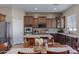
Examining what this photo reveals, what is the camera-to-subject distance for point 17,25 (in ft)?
26.2

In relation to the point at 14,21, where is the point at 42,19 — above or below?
above

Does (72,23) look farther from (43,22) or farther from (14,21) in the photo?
(14,21)

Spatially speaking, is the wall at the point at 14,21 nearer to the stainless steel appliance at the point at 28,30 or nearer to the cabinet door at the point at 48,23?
the stainless steel appliance at the point at 28,30

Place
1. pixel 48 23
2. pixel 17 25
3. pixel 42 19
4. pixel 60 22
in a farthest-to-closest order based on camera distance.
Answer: pixel 48 23 → pixel 42 19 → pixel 60 22 → pixel 17 25

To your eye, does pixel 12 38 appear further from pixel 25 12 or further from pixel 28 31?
pixel 25 12

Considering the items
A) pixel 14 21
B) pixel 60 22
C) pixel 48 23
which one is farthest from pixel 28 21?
pixel 60 22

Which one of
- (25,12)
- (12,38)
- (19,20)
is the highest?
(25,12)

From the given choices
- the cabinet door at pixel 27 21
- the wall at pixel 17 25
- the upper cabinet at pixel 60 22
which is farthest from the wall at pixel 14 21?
the upper cabinet at pixel 60 22

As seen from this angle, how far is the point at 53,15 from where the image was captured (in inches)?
380

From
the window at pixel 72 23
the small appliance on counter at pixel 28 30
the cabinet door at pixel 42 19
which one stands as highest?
the cabinet door at pixel 42 19

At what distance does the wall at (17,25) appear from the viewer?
7592 millimetres

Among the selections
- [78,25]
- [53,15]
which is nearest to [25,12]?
[53,15]
